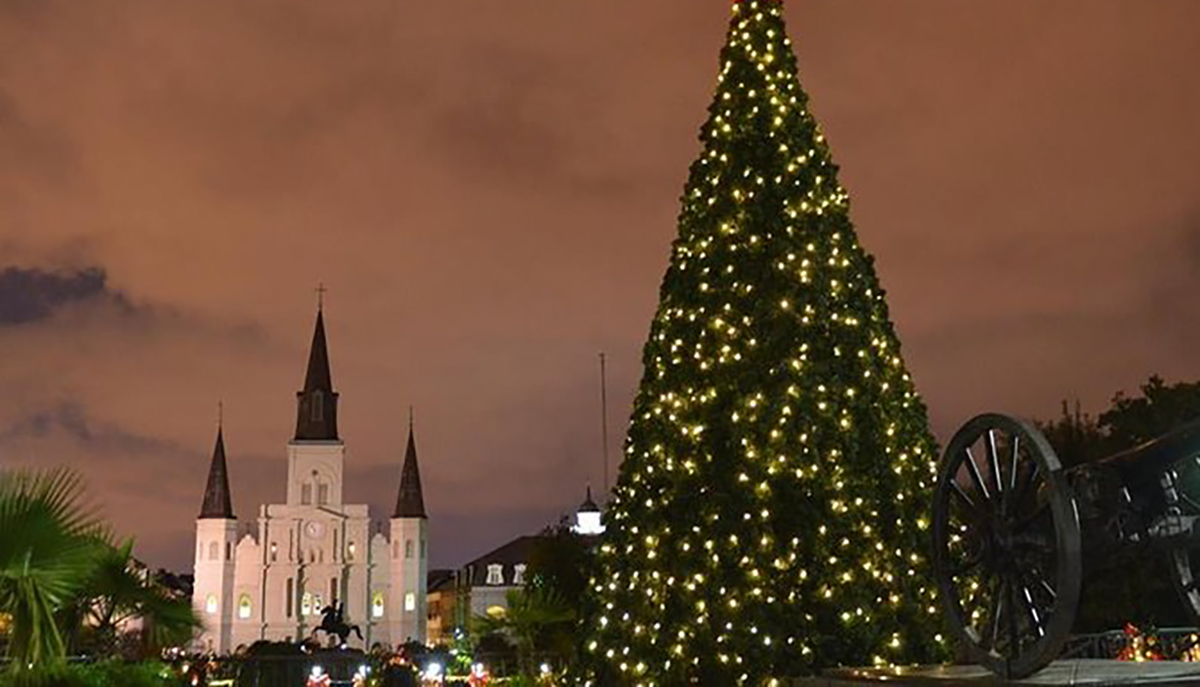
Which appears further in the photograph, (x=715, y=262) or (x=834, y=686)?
(x=715, y=262)

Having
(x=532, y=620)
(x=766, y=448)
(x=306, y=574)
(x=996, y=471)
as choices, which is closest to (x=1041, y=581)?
(x=996, y=471)

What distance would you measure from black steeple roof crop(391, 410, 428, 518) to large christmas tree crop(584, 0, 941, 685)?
99620mm

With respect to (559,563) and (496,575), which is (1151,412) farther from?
(496,575)

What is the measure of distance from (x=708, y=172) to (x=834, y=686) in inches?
247

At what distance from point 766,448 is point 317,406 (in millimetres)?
106508

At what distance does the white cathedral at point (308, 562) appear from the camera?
107562 mm

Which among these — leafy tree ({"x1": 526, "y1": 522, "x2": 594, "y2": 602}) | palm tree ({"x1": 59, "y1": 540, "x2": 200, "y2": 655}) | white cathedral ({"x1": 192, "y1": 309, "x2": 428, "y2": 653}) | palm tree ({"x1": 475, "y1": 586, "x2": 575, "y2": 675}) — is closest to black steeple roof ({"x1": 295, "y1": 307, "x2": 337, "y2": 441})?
white cathedral ({"x1": 192, "y1": 309, "x2": 428, "y2": 653})

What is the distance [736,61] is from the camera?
14344mm

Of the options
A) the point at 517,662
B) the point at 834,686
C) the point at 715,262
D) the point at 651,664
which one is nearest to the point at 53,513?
the point at 834,686

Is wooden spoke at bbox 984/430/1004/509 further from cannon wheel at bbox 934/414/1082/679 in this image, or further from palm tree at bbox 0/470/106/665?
palm tree at bbox 0/470/106/665

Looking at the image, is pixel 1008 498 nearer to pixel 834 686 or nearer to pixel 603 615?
pixel 834 686

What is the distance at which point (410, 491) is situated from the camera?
11269 cm

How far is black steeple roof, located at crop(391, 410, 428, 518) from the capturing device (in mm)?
111250

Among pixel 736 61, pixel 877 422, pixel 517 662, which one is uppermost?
pixel 736 61
